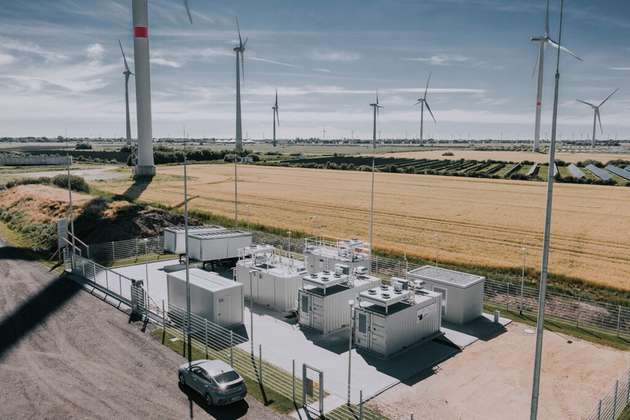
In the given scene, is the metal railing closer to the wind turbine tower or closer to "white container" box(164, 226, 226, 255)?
"white container" box(164, 226, 226, 255)

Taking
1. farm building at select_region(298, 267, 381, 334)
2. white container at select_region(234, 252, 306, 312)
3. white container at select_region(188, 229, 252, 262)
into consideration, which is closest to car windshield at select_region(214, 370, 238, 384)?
farm building at select_region(298, 267, 381, 334)

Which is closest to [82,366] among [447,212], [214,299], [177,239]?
[214,299]

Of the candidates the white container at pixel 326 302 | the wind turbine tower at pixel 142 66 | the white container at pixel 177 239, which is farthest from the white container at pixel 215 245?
the wind turbine tower at pixel 142 66

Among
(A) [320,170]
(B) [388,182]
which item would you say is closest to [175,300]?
(B) [388,182]

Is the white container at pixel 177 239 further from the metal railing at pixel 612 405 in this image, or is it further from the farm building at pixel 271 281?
the metal railing at pixel 612 405

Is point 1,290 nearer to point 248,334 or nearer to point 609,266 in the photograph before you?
point 248,334
